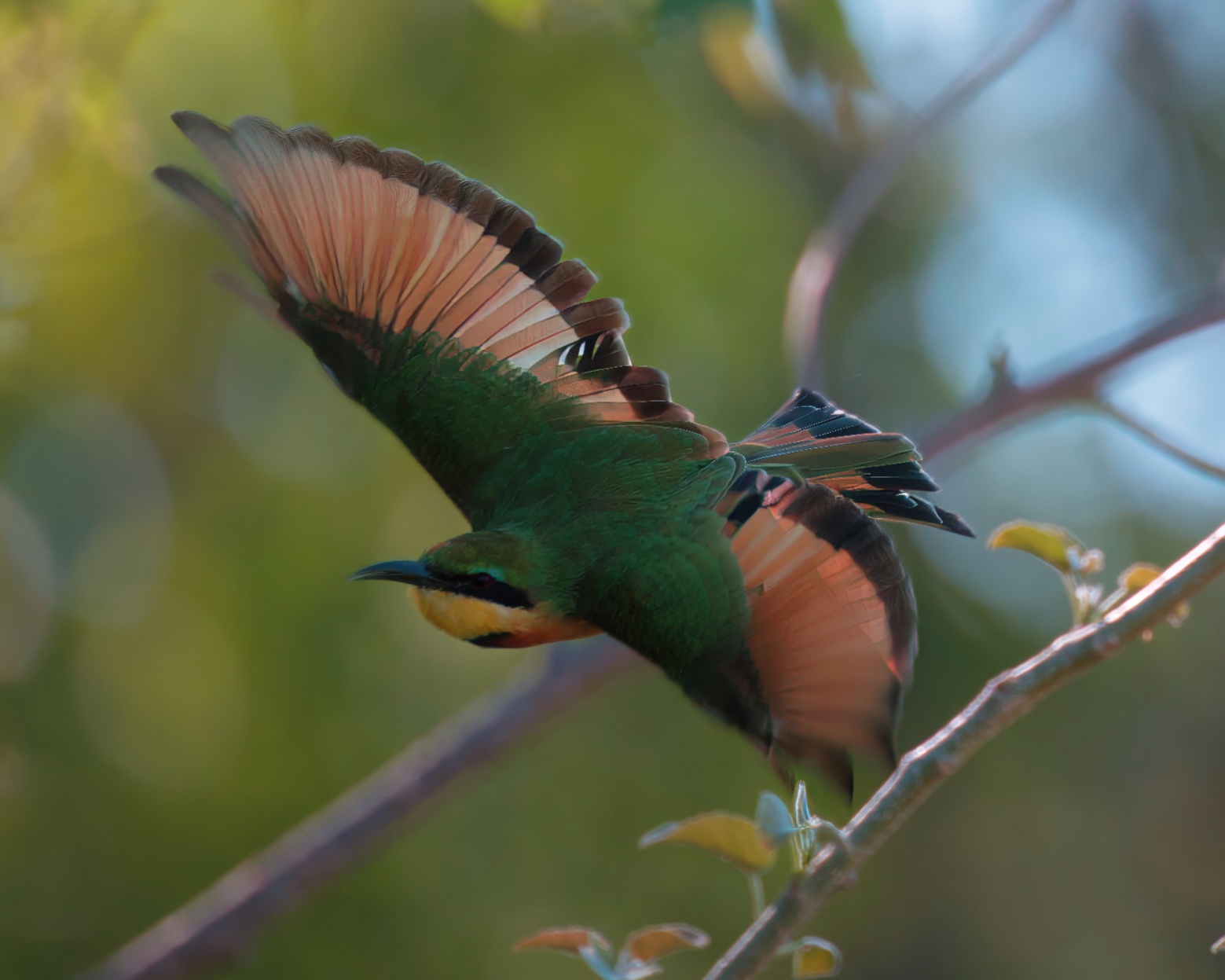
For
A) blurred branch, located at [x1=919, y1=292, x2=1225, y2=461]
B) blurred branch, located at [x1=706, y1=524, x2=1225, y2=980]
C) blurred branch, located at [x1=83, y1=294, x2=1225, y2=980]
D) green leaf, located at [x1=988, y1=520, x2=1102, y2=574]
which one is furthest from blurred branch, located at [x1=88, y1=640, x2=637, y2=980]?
blurred branch, located at [x1=706, y1=524, x2=1225, y2=980]

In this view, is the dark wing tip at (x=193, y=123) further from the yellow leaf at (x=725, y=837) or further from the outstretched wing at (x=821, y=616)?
the yellow leaf at (x=725, y=837)

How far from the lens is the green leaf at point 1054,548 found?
1.27 metres

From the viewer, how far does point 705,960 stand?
19.3ft

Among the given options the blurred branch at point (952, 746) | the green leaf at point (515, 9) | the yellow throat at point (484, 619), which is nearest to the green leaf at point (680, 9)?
the green leaf at point (515, 9)

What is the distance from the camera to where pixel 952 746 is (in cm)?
98

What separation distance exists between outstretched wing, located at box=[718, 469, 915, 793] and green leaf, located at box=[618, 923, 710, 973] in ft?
0.76

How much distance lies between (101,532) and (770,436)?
433 centimetres

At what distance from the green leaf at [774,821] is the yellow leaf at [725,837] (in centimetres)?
6

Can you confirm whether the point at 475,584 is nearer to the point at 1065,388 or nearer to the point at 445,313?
the point at 445,313

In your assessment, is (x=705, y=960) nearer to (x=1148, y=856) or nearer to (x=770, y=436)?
(x=1148, y=856)

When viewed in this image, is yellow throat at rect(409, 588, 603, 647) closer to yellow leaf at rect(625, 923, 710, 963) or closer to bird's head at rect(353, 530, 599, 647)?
bird's head at rect(353, 530, 599, 647)

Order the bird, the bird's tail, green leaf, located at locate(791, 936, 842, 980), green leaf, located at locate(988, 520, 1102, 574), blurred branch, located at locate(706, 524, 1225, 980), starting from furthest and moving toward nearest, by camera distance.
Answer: the bird's tail, the bird, green leaf, located at locate(988, 520, 1102, 574), green leaf, located at locate(791, 936, 842, 980), blurred branch, located at locate(706, 524, 1225, 980)

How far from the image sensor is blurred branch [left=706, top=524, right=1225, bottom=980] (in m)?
0.94

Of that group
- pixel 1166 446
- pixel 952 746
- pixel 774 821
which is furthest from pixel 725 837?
pixel 1166 446
